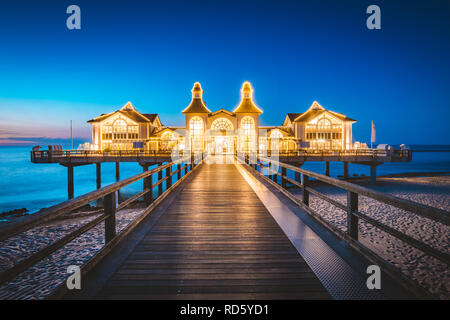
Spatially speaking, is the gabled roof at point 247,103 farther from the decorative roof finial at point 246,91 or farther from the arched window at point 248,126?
the arched window at point 248,126

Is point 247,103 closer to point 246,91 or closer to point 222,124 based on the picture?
point 246,91

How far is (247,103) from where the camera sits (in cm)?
3456

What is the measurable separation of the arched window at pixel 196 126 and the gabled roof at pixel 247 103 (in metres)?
4.87

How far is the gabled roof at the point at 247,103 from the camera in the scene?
33781 millimetres

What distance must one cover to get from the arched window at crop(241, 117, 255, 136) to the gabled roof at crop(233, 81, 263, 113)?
1175 mm

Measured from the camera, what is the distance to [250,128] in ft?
112

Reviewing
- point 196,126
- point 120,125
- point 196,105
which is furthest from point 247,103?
point 120,125

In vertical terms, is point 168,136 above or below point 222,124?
below

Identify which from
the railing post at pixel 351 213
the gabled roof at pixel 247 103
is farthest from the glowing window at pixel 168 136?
the railing post at pixel 351 213

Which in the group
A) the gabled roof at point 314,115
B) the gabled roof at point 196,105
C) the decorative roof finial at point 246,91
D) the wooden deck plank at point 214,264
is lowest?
the wooden deck plank at point 214,264

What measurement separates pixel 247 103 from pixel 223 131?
520 cm
